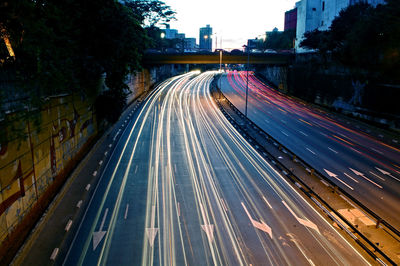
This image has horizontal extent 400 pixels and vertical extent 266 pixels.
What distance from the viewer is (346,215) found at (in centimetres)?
1675

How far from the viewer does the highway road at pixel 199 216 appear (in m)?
13.2

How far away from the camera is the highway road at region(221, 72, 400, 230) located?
19.7 m

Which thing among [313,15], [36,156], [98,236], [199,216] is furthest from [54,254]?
[313,15]

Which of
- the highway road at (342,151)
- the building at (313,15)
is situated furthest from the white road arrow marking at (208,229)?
the building at (313,15)

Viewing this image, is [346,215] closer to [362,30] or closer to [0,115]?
[0,115]

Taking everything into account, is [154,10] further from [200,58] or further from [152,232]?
[152,232]

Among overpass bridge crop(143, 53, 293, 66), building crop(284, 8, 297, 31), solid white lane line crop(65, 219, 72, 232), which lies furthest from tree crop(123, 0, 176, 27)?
building crop(284, 8, 297, 31)

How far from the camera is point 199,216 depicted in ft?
54.4

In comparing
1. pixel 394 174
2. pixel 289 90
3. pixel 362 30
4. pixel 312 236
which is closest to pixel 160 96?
pixel 289 90

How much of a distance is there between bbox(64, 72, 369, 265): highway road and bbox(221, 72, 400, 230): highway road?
4.82m

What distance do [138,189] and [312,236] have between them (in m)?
11.4

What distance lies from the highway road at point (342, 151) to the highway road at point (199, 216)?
482 cm

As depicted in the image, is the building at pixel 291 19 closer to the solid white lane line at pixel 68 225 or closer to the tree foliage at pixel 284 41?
the tree foliage at pixel 284 41

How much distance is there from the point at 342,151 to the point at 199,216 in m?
19.4
